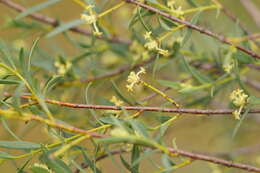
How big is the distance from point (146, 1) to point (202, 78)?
0.13 metres

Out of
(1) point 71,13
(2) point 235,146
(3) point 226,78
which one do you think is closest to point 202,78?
(3) point 226,78

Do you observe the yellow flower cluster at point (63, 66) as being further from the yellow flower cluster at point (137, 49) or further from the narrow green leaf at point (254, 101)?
the narrow green leaf at point (254, 101)

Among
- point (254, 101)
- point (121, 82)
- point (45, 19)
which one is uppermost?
point (45, 19)

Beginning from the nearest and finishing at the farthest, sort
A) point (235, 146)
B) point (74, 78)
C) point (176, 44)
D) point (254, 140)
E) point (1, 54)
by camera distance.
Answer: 1. point (1, 54)
2. point (176, 44)
3. point (74, 78)
4. point (235, 146)
5. point (254, 140)

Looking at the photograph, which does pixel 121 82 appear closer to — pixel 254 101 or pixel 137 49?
pixel 137 49

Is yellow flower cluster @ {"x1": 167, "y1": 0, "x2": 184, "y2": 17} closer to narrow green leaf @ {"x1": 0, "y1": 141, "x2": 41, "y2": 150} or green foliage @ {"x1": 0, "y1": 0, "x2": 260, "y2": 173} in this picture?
green foliage @ {"x1": 0, "y1": 0, "x2": 260, "y2": 173}

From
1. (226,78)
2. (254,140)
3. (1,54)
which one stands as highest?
(1,54)

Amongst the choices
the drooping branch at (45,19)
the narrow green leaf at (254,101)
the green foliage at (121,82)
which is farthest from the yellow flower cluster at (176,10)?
the drooping branch at (45,19)

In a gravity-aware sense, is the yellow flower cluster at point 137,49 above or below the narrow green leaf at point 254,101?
above

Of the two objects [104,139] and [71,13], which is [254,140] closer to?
[71,13]

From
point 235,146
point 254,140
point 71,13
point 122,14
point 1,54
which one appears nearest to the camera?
point 1,54

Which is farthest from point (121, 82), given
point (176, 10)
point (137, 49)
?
point (176, 10)

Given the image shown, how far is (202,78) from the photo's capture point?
62 centimetres

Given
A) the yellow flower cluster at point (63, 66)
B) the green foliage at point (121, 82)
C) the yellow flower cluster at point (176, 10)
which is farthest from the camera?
the yellow flower cluster at point (63, 66)
